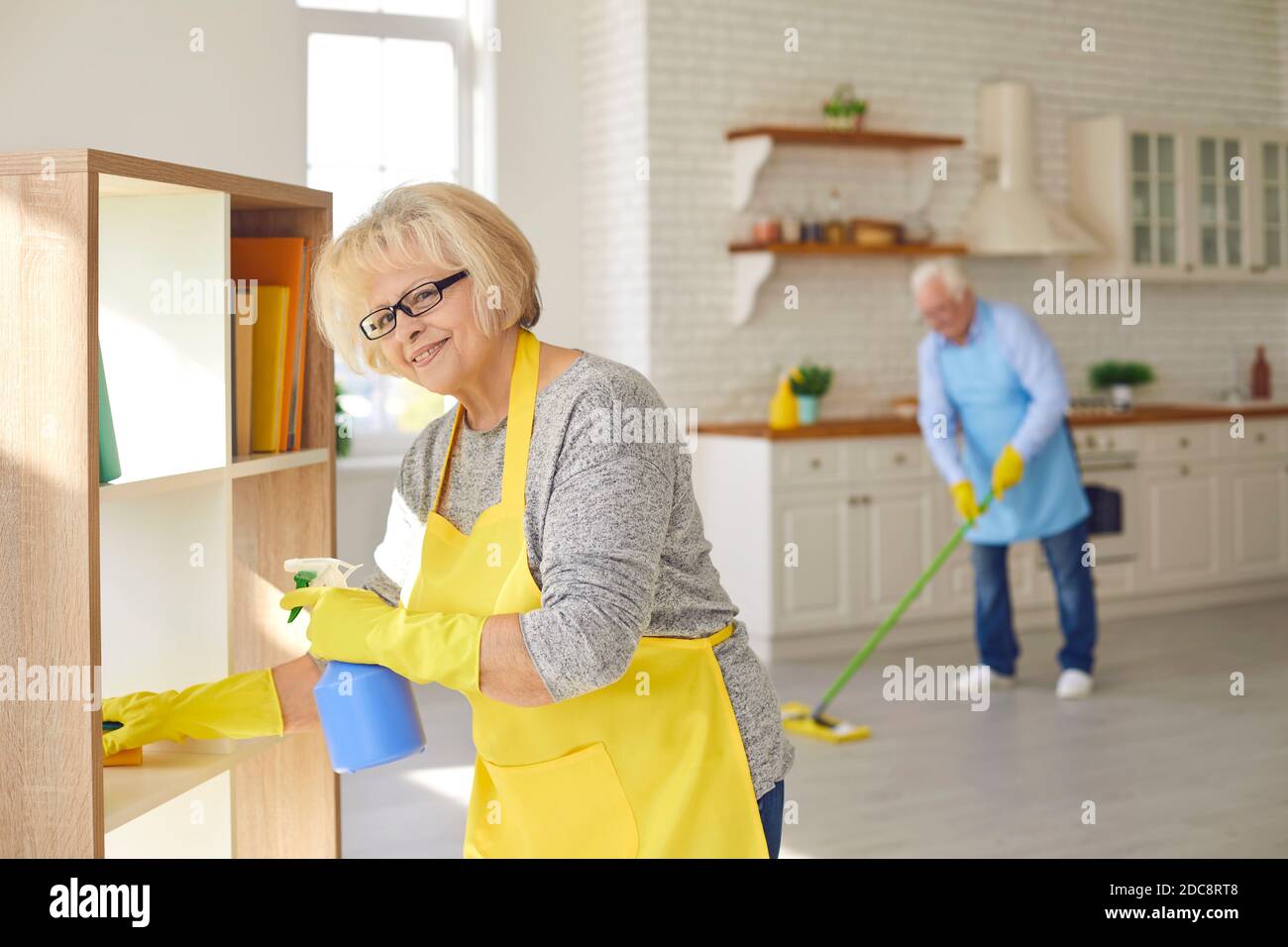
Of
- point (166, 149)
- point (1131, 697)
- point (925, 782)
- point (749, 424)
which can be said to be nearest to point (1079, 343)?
point (749, 424)

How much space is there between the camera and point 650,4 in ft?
19.8

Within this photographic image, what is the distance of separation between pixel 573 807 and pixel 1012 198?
5.69 m

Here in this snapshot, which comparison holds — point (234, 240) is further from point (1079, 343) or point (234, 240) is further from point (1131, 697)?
point (1079, 343)

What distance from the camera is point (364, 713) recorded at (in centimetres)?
161

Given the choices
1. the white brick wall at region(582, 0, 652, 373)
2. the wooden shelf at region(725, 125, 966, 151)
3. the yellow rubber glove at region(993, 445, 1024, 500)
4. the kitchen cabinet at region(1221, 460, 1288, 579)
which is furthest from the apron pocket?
the kitchen cabinet at region(1221, 460, 1288, 579)

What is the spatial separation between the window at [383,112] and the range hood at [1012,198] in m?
2.41

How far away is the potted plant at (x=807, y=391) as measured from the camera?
20.5ft

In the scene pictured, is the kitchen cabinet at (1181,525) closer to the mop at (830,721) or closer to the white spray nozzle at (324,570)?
the mop at (830,721)

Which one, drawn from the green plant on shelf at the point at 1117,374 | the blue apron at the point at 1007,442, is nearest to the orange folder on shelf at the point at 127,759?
the blue apron at the point at 1007,442

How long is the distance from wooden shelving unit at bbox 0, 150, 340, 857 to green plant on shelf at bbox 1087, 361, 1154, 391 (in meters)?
5.93

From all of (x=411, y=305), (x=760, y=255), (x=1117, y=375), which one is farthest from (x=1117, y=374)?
(x=411, y=305)

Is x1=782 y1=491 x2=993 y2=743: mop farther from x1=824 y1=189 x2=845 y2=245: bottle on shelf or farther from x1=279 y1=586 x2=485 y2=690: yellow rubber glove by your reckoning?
x1=279 y1=586 x2=485 y2=690: yellow rubber glove

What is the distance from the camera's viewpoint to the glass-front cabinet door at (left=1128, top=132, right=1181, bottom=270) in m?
7.21

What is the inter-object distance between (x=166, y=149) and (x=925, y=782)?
11.9 feet
